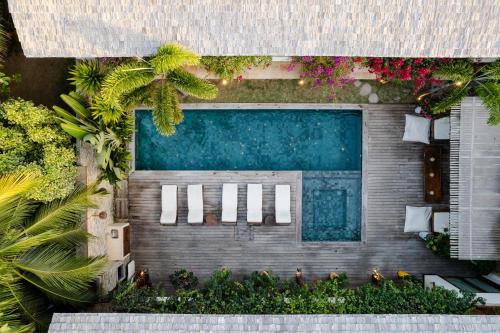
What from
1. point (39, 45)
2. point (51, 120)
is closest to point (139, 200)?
point (51, 120)

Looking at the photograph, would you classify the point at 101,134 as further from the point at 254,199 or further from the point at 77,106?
the point at 254,199

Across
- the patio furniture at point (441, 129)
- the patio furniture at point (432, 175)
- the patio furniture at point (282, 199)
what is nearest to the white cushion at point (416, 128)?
the patio furniture at point (441, 129)

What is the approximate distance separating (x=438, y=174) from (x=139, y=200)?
30.7 ft

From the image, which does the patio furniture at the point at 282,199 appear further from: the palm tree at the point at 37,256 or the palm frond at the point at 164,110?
the palm tree at the point at 37,256

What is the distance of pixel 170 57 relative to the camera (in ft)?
26.7

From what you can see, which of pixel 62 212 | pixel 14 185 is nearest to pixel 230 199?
pixel 62 212

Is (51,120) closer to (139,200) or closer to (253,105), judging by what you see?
(139,200)

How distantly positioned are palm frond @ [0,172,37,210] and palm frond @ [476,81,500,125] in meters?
10.8

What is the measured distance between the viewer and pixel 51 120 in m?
A: 9.57

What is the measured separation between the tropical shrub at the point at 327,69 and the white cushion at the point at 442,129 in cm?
289

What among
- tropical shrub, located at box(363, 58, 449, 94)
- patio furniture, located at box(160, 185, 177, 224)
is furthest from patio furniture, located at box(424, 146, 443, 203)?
patio furniture, located at box(160, 185, 177, 224)

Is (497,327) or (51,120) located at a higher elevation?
(51,120)

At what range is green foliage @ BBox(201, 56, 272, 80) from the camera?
1037 centimetres

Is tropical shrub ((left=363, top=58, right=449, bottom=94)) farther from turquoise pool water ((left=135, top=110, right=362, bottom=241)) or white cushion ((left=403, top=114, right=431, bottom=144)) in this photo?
turquoise pool water ((left=135, top=110, right=362, bottom=241))
